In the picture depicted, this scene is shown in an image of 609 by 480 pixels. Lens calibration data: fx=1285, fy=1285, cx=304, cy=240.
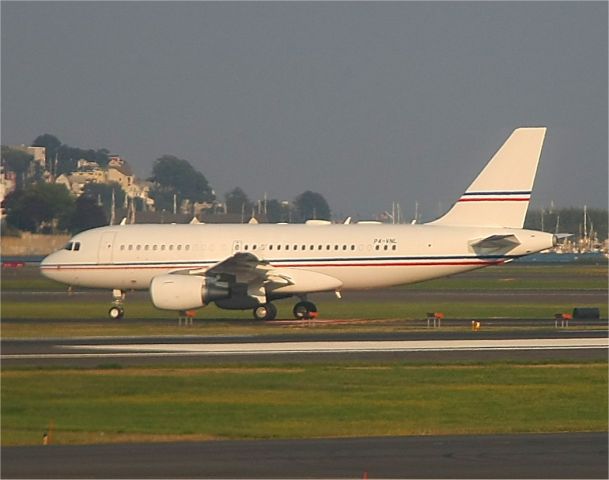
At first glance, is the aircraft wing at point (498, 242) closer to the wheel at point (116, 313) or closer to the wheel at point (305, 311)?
the wheel at point (305, 311)

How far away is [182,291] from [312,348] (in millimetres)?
10743

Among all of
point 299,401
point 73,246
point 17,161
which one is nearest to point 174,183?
point 17,161

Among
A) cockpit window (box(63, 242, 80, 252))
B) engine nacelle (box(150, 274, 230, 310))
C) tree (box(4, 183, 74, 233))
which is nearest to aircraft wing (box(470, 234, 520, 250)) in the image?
engine nacelle (box(150, 274, 230, 310))

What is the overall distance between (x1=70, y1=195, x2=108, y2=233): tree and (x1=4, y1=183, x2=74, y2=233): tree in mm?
1506

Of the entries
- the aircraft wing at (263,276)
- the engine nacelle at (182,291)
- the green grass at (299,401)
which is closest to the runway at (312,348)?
the green grass at (299,401)

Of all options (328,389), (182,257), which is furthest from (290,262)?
(328,389)

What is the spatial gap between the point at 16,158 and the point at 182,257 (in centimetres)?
7207

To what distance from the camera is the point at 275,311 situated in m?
45.5

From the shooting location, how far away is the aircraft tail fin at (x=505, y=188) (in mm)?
46156

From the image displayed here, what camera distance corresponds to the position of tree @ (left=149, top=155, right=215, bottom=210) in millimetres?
125688

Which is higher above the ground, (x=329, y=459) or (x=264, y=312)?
(x=264, y=312)

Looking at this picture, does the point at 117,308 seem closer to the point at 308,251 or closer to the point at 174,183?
the point at 308,251

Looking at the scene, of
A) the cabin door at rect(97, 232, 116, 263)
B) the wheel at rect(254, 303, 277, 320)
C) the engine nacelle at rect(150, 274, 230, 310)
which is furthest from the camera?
the cabin door at rect(97, 232, 116, 263)

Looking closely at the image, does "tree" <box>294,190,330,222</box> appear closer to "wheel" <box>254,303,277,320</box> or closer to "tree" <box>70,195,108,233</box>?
"tree" <box>70,195,108,233</box>
